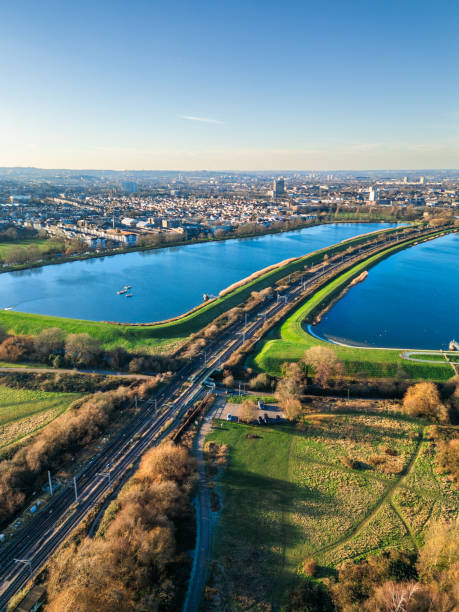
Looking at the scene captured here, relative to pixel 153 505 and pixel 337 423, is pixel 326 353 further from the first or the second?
pixel 153 505

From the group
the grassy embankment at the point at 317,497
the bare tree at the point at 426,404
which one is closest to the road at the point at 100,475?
the grassy embankment at the point at 317,497

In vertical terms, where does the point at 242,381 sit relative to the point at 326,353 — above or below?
below

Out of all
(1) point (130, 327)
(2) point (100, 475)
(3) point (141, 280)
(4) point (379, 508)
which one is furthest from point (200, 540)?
(3) point (141, 280)

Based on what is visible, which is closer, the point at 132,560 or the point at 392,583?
the point at 392,583

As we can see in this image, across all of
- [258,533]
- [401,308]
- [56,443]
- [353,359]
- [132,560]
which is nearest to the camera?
[132,560]

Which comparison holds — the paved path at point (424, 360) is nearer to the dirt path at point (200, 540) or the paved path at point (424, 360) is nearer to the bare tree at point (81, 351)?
the dirt path at point (200, 540)

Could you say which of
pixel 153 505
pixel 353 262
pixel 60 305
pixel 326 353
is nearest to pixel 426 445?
pixel 326 353

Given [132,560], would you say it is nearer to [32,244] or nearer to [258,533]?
[258,533]

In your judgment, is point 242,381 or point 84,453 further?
point 242,381
